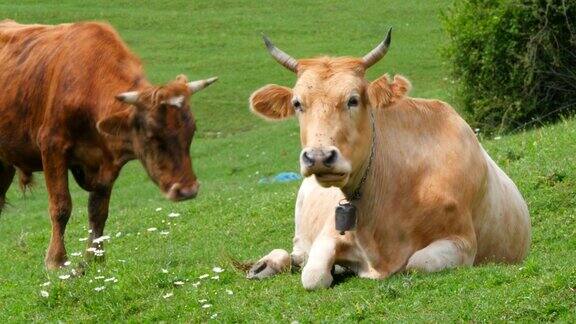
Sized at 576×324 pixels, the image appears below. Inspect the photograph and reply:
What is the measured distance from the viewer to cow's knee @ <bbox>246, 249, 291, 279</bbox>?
38.7 ft

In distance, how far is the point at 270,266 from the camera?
1191 cm

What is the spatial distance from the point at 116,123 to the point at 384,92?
3523 mm

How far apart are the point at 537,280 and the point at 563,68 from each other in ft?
66.5

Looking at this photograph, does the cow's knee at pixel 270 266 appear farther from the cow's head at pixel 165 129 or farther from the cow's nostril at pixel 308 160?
the cow's nostril at pixel 308 160

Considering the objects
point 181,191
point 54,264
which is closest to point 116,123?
point 181,191

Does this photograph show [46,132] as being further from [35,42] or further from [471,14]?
[471,14]

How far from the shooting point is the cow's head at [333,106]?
32.7 feet

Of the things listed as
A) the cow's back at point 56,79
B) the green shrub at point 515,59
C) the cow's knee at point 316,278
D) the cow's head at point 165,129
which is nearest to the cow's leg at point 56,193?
the cow's back at point 56,79

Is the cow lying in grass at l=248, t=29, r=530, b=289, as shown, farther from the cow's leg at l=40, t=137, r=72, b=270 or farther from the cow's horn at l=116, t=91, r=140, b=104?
the cow's leg at l=40, t=137, r=72, b=270

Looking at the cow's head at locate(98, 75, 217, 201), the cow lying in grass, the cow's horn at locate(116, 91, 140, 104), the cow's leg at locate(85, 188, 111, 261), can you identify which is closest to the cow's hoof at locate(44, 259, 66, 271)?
the cow's leg at locate(85, 188, 111, 261)

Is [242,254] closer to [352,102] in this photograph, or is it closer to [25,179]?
[25,179]

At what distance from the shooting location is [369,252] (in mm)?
10781

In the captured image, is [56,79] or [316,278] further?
[56,79]

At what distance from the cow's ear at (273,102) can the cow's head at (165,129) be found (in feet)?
6.46
